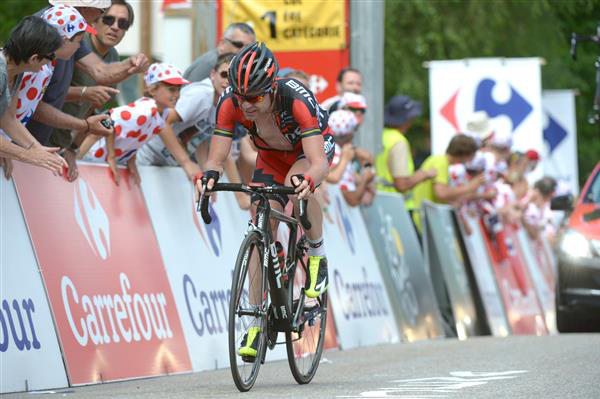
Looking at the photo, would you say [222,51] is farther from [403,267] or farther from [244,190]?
[403,267]

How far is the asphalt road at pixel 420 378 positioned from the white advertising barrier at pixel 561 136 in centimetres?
1301

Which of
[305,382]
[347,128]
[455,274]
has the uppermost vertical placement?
[347,128]

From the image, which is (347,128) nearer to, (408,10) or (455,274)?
(455,274)

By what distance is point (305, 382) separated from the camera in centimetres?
941

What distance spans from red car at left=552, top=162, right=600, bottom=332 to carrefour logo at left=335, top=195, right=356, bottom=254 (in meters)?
2.36

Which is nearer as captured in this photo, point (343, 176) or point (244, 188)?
point (244, 188)

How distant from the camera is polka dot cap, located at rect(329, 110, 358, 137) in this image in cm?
1388

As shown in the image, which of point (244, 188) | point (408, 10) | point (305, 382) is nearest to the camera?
point (244, 188)

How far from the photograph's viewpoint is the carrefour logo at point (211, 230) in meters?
11.3

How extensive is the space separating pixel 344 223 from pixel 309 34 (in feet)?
9.87

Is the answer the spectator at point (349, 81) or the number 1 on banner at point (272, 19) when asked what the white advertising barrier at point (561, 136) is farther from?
the spectator at point (349, 81)

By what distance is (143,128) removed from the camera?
1066cm

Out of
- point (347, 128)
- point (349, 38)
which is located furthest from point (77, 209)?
point (349, 38)

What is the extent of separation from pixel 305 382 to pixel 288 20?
7854mm
